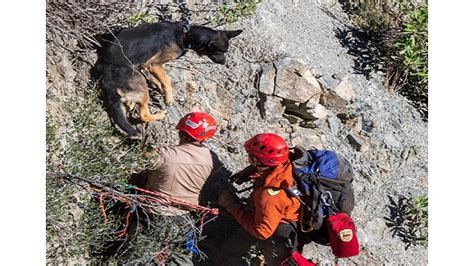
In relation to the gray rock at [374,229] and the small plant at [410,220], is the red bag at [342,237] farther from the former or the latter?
the small plant at [410,220]

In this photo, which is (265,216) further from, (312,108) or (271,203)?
(312,108)

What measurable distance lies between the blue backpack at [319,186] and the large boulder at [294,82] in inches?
62.3

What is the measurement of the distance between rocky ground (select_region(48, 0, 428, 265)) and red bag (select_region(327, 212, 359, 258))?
1.32 metres

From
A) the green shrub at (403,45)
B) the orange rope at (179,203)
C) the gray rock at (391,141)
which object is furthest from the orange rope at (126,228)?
the green shrub at (403,45)

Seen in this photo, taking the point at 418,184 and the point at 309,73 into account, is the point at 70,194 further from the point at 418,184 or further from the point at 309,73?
the point at 418,184

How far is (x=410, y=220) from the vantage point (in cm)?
755

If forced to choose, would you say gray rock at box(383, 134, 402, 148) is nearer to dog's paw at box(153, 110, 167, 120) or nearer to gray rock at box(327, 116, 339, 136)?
gray rock at box(327, 116, 339, 136)

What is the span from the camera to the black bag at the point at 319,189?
228 inches

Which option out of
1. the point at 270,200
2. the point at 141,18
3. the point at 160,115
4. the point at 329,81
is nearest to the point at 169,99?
the point at 160,115

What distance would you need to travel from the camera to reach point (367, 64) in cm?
866

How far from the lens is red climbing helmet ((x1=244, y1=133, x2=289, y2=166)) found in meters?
5.64

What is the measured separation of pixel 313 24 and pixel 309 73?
110cm

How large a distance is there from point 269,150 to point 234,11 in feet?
9.02

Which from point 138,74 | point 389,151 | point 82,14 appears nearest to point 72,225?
point 138,74
